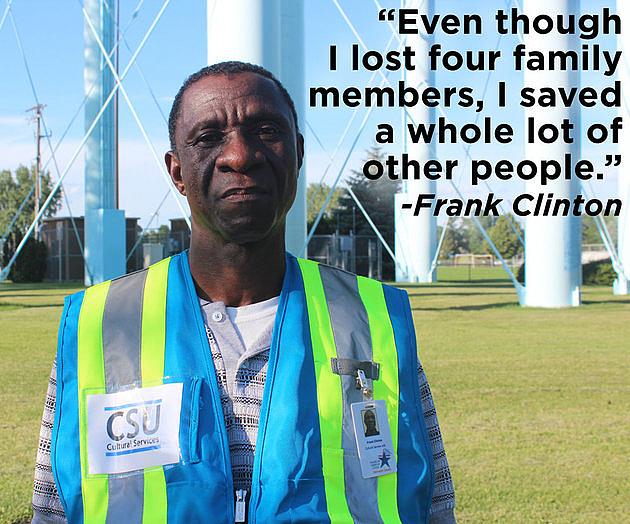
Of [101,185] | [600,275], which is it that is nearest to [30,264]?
[101,185]

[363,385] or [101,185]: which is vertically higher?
[101,185]

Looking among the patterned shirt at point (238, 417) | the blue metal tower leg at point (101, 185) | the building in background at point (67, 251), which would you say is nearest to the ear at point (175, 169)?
the patterned shirt at point (238, 417)

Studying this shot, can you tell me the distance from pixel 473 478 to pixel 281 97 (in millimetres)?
3890

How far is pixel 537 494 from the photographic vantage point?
4.96m

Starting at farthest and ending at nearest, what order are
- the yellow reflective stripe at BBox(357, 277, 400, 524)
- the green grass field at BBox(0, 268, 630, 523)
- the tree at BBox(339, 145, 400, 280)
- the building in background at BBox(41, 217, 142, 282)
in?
the tree at BBox(339, 145, 400, 280), the building in background at BBox(41, 217, 142, 282), the green grass field at BBox(0, 268, 630, 523), the yellow reflective stripe at BBox(357, 277, 400, 524)

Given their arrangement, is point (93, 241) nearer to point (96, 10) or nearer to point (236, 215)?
point (96, 10)

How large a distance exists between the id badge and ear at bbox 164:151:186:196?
58 cm

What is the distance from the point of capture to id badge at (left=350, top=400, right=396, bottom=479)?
1.70 m

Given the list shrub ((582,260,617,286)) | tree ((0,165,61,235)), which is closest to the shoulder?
shrub ((582,260,617,286))

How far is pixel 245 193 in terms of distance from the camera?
1715 millimetres

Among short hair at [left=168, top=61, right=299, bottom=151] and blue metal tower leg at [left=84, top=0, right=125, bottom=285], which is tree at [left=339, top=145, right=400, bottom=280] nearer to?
blue metal tower leg at [left=84, top=0, right=125, bottom=285]

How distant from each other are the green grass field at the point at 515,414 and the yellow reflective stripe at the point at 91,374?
3.09 meters

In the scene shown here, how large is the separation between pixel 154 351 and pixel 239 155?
41cm

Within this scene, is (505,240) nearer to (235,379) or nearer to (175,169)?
(175,169)
